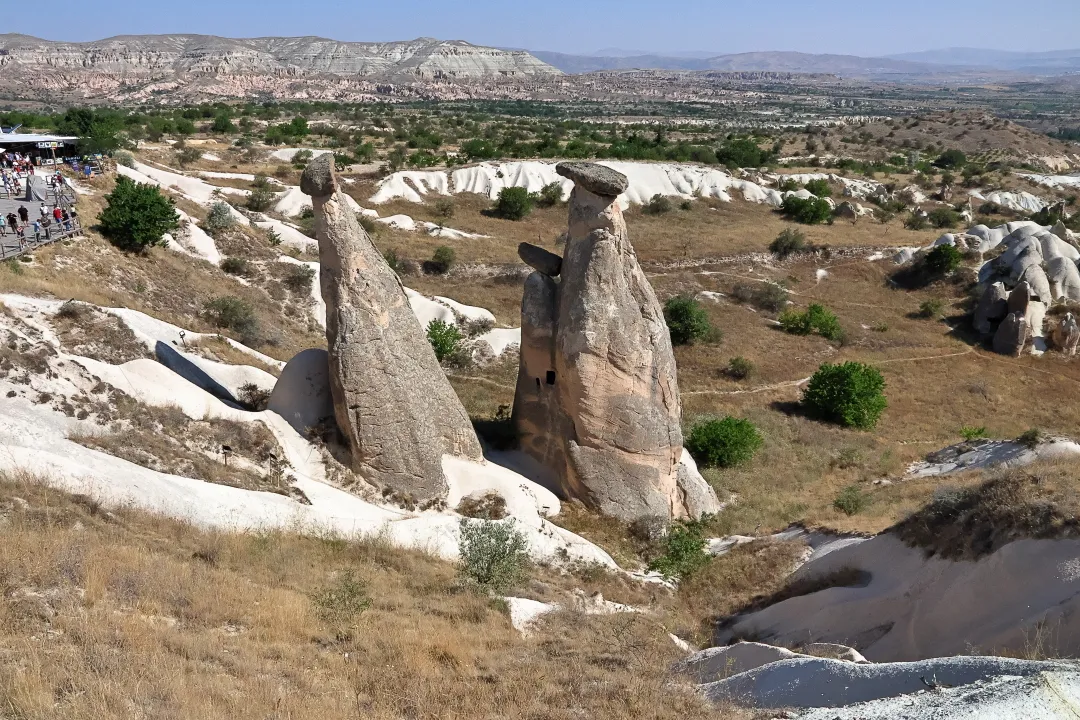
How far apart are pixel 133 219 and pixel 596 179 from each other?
15841 mm

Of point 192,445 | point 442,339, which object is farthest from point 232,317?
point 192,445

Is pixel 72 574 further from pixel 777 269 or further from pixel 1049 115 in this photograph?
pixel 1049 115

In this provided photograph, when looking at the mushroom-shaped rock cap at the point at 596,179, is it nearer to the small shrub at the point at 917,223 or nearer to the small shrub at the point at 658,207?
the small shrub at the point at 658,207

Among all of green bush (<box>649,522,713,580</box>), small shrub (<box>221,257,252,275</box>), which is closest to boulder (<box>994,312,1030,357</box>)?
green bush (<box>649,522,713,580</box>)

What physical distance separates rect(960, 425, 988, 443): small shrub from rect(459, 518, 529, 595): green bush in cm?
1529

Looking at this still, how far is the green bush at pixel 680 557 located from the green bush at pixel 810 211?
39.3 metres

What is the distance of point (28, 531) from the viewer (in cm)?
697

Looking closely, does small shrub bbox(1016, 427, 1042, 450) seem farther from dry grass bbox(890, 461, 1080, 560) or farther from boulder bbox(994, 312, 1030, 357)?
boulder bbox(994, 312, 1030, 357)

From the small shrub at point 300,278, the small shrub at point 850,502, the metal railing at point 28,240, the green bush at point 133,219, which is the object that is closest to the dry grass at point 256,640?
the small shrub at point 850,502

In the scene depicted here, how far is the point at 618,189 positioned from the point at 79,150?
93.5ft

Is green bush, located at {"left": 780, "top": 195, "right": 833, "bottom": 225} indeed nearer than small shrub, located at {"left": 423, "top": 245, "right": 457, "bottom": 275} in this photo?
No

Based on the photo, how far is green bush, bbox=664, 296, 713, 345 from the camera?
27344 mm

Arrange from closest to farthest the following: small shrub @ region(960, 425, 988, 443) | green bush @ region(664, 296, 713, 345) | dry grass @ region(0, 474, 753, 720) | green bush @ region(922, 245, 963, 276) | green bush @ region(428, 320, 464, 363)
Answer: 1. dry grass @ region(0, 474, 753, 720)
2. small shrub @ region(960, 425, 988, 443)
3. green bush @ region(428, 320, 464, 363)
4. green bush @ region(664, 296, 713, 345)
5. green bush @ region(922, 245, 963, 276)

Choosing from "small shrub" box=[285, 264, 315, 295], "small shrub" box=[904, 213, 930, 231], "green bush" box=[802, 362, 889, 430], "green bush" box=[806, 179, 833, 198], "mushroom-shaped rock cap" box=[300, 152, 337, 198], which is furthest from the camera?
"green bush" box=[806, 179, 833, 198]
